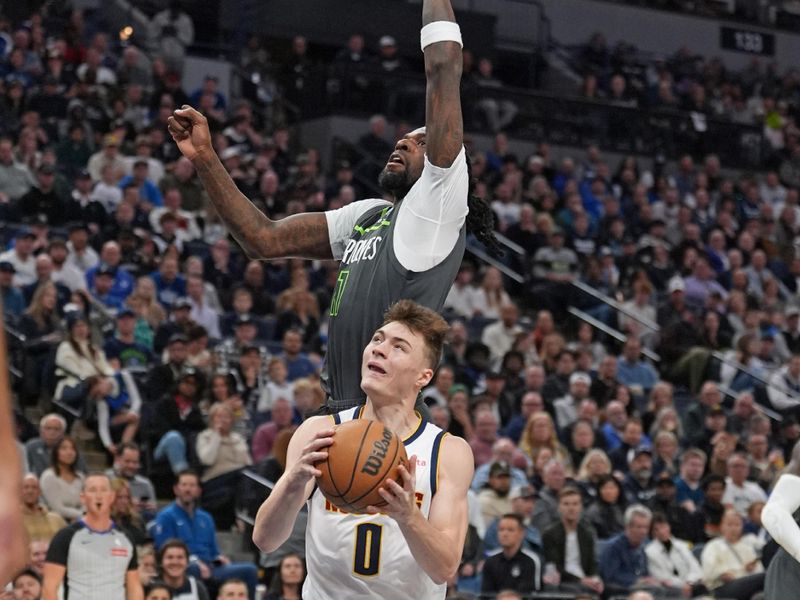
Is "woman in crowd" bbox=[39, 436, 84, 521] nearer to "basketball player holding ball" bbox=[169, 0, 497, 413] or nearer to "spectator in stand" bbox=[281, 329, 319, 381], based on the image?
"spectator in stand" bbox=[281, 329, 319, 381]

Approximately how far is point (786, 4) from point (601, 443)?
1764 cm

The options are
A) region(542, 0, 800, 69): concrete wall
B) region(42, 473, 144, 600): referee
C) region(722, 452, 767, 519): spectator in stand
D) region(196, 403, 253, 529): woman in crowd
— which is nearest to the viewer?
region(42, 473, 144, 600): referee

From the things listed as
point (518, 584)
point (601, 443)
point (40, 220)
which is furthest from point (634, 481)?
point (40, 220)

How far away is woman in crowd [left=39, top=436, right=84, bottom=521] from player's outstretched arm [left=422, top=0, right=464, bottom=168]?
22.0 feet

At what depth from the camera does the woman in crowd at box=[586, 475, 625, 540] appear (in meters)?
13.0

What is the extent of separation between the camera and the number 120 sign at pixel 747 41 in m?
28.3

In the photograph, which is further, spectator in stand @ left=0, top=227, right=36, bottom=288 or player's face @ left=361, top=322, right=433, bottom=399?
spectator in stand @ left=0, top=227, right=36, bottom=288

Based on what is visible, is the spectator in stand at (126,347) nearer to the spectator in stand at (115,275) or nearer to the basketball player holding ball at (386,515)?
the spectator in stand at (115,275)

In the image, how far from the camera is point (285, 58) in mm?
24609

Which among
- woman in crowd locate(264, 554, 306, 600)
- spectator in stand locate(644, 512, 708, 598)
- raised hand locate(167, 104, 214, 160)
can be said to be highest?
raised hand locate(167, 104, 214, 160)

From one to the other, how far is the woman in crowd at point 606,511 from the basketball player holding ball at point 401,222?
7849mm

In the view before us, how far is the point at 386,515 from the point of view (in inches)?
181

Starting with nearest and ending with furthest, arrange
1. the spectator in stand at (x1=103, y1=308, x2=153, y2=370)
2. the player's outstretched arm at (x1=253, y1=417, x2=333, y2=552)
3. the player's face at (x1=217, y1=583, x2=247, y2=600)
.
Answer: the player's outstretched arm at (x1=253, y1=417, x2=333, y2=552) < the player's face at (x1=217, y1=583, x2=247, y2=600) < the spectator in stand at (x1=103, y1=308, x2=153, y2=370)

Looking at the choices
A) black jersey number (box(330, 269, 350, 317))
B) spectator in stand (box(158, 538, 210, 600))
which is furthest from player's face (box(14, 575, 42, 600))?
black jersey number (box(330, 269, 350, 317))
